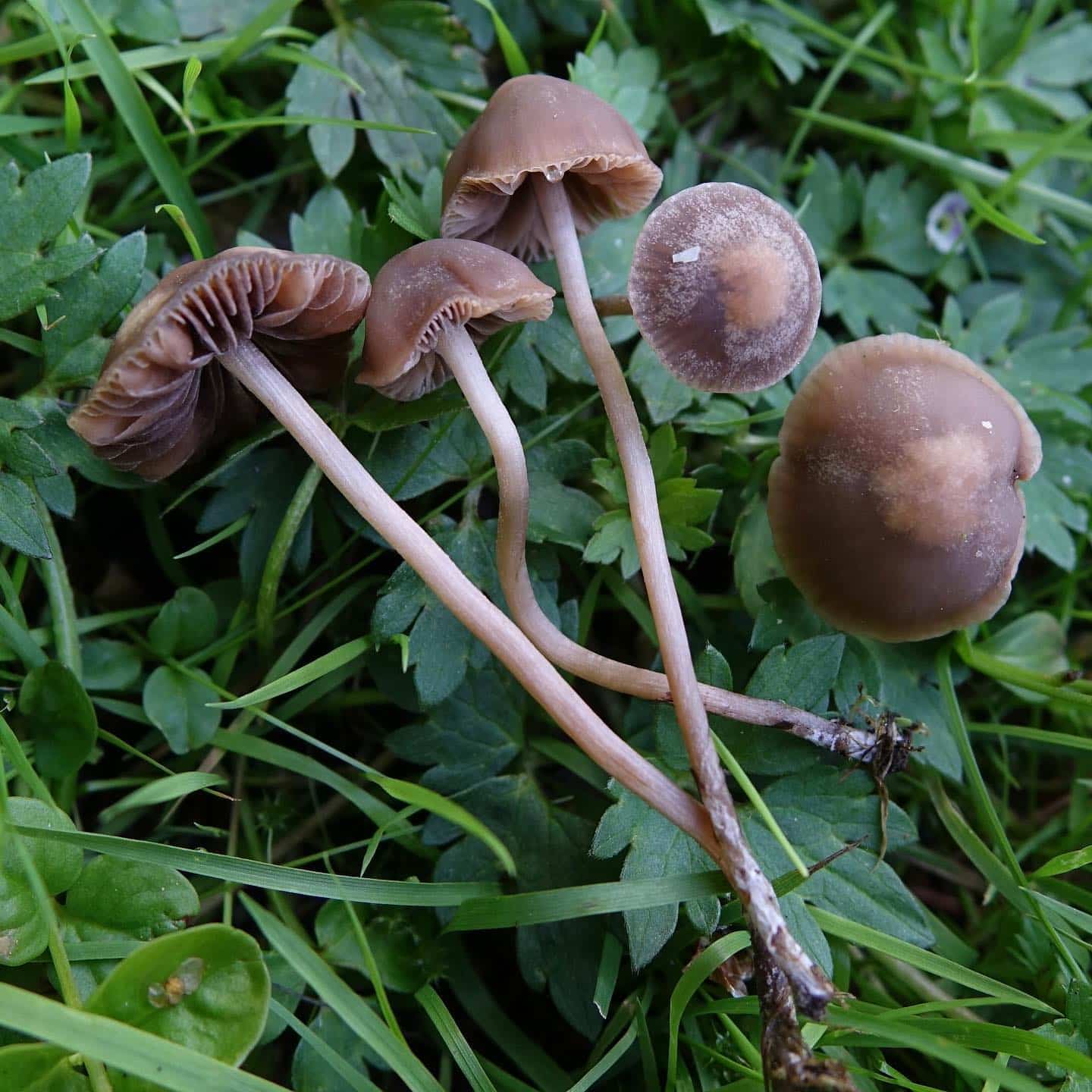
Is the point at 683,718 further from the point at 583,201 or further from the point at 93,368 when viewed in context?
the point at 93,368

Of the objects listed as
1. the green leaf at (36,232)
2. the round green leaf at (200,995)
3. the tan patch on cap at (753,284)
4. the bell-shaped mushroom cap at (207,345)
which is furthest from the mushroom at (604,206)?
the round green leaf at (200,995)

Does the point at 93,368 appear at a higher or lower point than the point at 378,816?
higher

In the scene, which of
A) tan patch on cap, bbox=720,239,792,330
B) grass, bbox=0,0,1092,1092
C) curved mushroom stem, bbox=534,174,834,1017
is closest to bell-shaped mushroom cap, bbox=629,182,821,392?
tan patch on cap, bbox=720,239,792,330

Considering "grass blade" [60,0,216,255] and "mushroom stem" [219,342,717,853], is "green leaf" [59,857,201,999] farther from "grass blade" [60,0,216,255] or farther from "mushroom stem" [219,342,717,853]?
"grass blade" [60,0,216,255]

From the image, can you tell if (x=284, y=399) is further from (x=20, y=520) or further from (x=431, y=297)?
(x=20, y=520)

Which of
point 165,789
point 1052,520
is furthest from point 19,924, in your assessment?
point 1052,520

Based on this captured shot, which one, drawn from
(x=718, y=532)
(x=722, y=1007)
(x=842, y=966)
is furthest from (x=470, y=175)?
(x=842, y=966)

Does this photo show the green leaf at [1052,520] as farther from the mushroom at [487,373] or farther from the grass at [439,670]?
the mushroom at [487,373]
